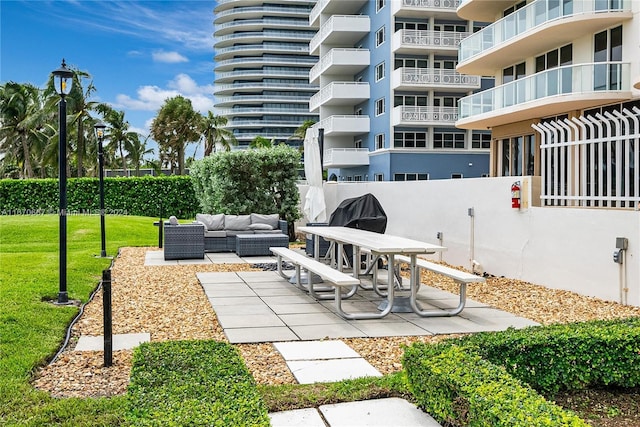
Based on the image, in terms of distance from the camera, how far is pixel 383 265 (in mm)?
13883

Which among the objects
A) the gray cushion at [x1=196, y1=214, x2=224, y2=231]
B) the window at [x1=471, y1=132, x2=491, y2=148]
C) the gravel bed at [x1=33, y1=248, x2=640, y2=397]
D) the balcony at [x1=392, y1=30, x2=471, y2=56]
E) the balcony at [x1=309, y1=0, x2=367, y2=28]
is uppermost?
the balcony at [x1=309, y1=0, x2=367, y2=28]

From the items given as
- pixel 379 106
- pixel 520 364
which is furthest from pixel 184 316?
pixel 379 106

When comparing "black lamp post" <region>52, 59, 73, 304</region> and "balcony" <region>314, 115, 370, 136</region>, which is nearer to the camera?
"black lamp post" <region>52, 59, 73, 304</region>

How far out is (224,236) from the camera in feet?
54.9

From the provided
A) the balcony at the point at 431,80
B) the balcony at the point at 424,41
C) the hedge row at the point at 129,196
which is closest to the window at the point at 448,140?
the balcony at the point at 431,80

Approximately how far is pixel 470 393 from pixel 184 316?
533 centimetres

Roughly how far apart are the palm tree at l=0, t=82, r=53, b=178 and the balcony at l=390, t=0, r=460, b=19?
87.4 feet

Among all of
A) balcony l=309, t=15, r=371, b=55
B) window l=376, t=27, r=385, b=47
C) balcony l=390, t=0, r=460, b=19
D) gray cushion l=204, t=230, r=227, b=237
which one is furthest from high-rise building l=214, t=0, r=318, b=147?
gray cushion l=204, t=230, r=227, b=237

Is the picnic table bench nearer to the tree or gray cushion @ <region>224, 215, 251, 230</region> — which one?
gray cushion @ <region>224, 215, 251, 230</region>

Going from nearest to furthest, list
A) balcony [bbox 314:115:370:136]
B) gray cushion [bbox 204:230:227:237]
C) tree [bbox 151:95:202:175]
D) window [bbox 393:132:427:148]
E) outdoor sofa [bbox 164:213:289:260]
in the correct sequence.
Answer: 1. outdoor sofa [bbox 164:213:289:260]
2. gray cushion [bbox 204:230:227:237]
3. window [bbox 393:132:427:148]
4. balcony [bbox 314:115:370:136]
5. tree [bbox 151:95:202:175]

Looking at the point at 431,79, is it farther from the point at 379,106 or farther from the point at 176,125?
the point at 176,125

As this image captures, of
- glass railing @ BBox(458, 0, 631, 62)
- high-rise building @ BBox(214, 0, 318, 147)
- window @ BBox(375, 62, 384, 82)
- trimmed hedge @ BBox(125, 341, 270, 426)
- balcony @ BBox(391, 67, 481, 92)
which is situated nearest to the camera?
trimmed hedge @ BBox(125, 341, 270, 426)

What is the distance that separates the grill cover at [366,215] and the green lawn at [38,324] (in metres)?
5.05

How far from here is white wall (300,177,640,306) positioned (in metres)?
9.73
